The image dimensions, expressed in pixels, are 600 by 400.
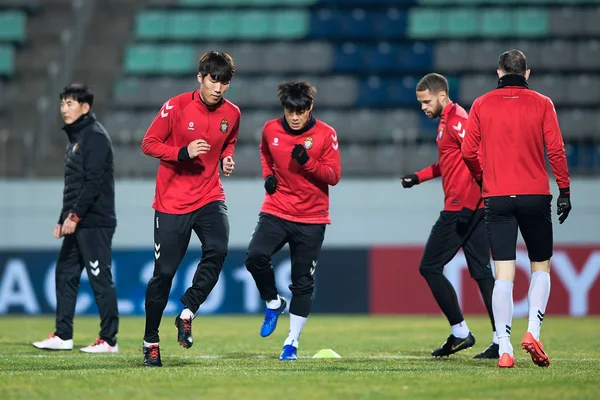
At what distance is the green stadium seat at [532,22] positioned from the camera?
64.7 ft

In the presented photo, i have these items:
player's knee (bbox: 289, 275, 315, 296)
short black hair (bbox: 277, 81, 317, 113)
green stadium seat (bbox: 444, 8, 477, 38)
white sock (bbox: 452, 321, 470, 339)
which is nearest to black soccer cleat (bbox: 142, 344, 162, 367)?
player's knee (bbox: 289, 275, 315, 296)

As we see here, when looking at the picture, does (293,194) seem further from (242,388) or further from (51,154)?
(51,154)

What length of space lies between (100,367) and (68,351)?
169 centimetres

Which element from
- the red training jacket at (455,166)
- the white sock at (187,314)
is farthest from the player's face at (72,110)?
the red training jacket at (455,166)

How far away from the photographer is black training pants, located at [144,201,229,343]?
745cm

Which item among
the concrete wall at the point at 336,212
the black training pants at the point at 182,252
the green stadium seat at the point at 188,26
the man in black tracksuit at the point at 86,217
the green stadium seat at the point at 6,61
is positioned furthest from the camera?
the green stadium seat at the point at 188,26

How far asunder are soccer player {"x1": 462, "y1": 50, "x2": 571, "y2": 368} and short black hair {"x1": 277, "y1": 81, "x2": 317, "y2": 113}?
132 cm

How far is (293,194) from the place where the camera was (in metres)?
8.22

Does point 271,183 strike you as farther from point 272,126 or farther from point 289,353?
point 289,353

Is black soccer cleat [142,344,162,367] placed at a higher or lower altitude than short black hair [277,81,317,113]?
→ lower

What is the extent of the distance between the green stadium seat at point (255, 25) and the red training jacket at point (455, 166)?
12.1 meters

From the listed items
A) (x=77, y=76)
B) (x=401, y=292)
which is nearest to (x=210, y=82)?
(x=401, y=292)

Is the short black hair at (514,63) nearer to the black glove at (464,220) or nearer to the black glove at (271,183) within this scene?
the black glove at (464,220)

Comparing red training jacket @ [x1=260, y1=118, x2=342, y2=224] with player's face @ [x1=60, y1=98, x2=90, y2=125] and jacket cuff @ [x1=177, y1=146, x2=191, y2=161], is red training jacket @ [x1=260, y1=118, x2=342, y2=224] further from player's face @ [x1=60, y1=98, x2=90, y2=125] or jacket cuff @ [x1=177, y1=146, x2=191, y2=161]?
player's face @ [x1=60, y1=98, x2=90, y2=125]
